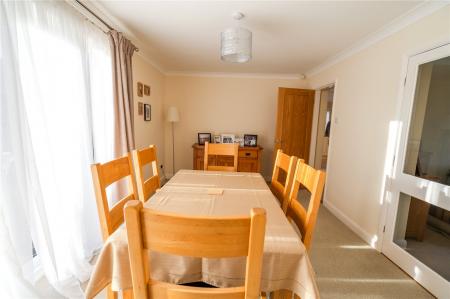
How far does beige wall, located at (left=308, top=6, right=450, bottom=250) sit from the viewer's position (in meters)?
1.88

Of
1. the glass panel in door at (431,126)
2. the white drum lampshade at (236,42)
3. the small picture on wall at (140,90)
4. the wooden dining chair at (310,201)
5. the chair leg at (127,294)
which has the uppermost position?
the white drum lampshade at (236,42)

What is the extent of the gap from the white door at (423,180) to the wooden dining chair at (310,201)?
1.22 metres

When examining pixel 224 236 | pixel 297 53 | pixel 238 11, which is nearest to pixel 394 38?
pixel 297 53

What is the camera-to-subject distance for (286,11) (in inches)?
72.2

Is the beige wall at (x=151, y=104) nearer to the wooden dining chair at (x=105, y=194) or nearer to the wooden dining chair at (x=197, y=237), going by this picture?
the wooden dining chair at (x=105, y=194)

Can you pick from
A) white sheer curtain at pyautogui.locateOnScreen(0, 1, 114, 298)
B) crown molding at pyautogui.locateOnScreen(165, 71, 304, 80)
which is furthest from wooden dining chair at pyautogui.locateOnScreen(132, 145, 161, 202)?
crown molding at pyautogui.locateOnScreen(165, 71, 304, 80)

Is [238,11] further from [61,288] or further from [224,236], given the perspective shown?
[61,288]

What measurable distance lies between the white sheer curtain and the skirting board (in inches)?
110

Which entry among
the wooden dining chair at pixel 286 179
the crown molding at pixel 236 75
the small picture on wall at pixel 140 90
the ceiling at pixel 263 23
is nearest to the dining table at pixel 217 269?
the wooden dining chair at pixel 286 179

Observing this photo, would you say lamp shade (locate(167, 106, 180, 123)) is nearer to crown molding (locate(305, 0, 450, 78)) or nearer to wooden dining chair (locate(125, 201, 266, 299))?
crown molding (locate(305, 0, 450, 78))

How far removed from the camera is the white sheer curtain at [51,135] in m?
1.20

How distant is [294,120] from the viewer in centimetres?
380

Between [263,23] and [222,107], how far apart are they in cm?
233

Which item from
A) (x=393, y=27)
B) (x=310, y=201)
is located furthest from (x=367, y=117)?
(x=310, y=201)
